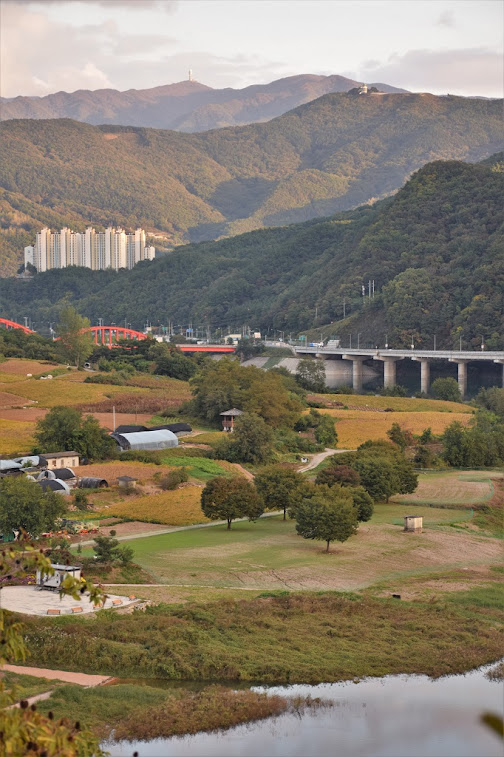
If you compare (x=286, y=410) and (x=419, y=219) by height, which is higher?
(x=419, y=219)

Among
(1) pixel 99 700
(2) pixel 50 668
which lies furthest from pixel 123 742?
(2) pixel 50 668

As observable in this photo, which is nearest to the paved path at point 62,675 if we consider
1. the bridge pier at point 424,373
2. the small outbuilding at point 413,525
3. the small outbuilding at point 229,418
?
the small outbuilding at point 413,525

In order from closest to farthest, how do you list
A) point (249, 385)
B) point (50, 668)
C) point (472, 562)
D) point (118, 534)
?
point (50, 668)
point (472, 562)
point (118, 534)
point (249, 385)

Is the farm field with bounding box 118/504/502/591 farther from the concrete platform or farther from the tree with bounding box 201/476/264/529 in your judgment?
the concrete platform

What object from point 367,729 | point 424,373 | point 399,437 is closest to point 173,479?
point 399,437

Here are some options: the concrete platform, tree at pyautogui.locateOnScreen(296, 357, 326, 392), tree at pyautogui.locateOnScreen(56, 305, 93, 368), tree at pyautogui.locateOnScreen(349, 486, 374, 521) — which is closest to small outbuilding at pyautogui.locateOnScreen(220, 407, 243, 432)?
tree at pyautogui.locateOnScreen(296, 357, 326, 392)

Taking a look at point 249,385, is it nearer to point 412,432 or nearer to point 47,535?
point 412,432

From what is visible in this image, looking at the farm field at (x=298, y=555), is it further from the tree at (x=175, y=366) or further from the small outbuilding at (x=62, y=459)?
the tree at (x=175, y=366)

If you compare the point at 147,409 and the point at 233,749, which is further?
the point at 147,409
